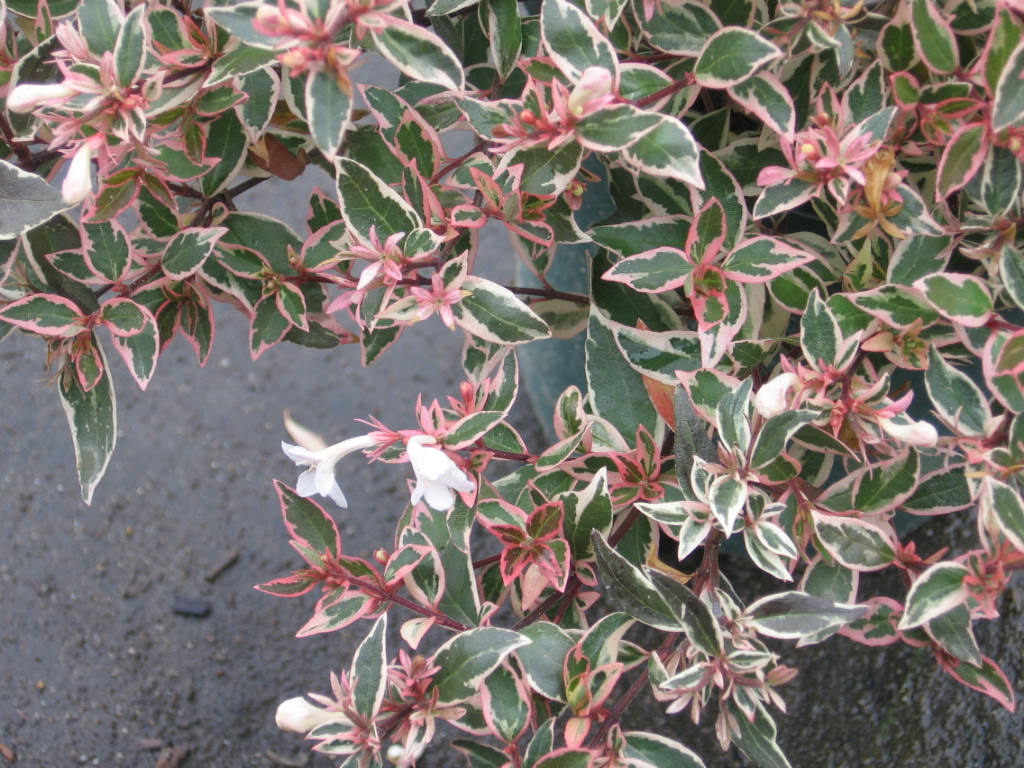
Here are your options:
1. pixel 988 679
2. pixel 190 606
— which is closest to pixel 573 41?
pixel 988 679

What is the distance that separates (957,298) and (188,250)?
0.72m

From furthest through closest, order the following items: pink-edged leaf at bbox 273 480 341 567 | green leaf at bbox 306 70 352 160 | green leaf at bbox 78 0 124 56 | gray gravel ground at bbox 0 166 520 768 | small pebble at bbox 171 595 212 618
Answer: small pebble at bbox 171 595 212 618 < gray gravel ground at bbox 0 166 520 768 < pink-edged leaf at bbox 273 480 341 567 < green leaf at bbox 78 0 124 56 < green leaf at bbox 306 70 352 160

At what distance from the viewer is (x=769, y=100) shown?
836mm

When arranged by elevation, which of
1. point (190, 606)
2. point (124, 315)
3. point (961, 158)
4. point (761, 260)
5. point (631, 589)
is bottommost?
point (190, 606)

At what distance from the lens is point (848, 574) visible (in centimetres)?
90

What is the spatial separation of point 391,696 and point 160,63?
2.04 feet

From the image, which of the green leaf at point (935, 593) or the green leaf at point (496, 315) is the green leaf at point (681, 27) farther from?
the green leaf at point (935, 593)

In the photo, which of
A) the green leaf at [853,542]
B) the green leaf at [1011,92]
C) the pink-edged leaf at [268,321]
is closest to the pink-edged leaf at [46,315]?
the pink-edged leaf at [268,321]

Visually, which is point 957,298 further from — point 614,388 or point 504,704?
point 504,704

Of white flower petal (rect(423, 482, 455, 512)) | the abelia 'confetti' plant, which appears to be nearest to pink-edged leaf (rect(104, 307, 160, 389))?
the abelia 'confetti' plant

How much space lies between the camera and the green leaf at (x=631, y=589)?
0.82 m

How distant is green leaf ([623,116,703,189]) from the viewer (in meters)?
0.76

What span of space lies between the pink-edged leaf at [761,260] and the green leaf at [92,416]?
24.9 inches

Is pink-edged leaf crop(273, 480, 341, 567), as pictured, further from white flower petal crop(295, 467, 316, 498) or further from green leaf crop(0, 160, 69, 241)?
green leaf crop(0, 160, 69, 241)
